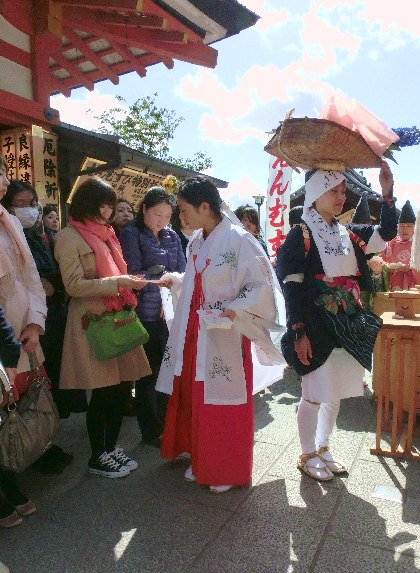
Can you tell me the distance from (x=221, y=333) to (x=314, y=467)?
120cm

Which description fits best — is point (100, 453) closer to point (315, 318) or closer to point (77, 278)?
point (77, 278)

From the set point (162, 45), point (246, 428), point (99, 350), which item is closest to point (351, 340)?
point (246, 428)

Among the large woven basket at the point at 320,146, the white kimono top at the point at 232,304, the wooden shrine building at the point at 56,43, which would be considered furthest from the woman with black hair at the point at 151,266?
the wooden shrine building at the point at 56,43

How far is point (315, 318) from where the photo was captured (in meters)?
3.02

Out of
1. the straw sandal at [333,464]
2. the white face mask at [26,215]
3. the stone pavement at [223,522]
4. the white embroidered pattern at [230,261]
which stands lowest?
the stone pavement at [223,522]

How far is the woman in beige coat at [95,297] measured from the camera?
9.74 feet

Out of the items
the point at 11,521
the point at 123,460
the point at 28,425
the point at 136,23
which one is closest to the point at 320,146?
the point at 28,425

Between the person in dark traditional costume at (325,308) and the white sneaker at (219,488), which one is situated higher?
the person in dark traditional costume at (325,308)

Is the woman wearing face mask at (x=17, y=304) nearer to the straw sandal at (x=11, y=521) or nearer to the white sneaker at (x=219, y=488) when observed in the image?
the straw sandal at (x=11, y=521)

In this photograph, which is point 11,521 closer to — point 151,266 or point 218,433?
point 218,433

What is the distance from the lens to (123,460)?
3.28m

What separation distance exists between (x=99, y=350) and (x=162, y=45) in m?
4.82

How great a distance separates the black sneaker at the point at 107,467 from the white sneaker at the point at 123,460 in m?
0.03

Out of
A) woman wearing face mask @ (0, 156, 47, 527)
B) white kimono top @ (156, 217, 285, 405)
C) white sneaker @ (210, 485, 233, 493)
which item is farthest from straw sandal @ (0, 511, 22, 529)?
white kimono top @ (156, 217, 285, 405)
